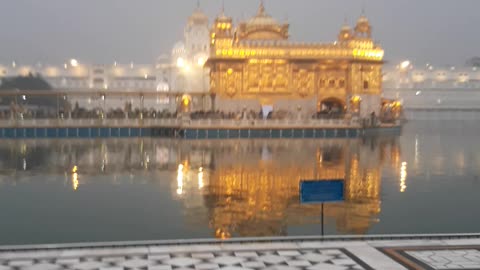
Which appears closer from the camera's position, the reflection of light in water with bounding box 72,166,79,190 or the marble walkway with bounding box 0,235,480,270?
the marble walkway with bounding box 0,235,480,270

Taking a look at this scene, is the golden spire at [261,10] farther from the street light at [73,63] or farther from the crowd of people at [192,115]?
the street light at [73,63]

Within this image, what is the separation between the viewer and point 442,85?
117 meters

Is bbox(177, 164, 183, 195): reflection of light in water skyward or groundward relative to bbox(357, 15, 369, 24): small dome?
groundward

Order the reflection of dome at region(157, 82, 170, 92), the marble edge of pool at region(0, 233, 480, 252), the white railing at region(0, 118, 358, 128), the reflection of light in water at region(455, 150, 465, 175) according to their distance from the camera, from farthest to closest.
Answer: the reflection of dome at region(157, 82, 170, 92) < the white railing at region(0, 118, 358, 128) < the reflection of light in water at region(455, 150, 465, 175) < the marble edge of pool at region(0, 233, 480, 252)

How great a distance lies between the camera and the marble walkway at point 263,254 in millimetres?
8648

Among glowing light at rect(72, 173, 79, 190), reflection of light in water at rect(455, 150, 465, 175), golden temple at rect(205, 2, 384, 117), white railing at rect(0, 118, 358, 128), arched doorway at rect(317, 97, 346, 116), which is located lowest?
glowing light at rect(72, 173, 79, 190)

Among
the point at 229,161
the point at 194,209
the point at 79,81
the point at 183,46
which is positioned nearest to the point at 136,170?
the point at 229,161

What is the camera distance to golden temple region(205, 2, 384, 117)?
158 ft

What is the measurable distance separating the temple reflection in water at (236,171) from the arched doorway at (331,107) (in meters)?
10.8

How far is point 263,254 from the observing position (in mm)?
9258

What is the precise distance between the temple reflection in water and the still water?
3cm

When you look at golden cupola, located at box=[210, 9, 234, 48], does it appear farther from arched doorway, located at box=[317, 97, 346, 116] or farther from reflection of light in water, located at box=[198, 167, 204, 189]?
reflection of light in water, located at box=[198, 167, 204, 189]

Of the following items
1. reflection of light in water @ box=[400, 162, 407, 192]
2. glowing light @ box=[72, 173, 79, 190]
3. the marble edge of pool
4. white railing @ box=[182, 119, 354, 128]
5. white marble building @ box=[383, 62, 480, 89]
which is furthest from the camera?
white marble building @ box=[383, 62, 480, 89]

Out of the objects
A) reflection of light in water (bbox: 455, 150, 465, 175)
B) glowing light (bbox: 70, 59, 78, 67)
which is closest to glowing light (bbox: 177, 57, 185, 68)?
glowing light (bbox: 70, 59, 78, 67)
